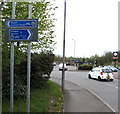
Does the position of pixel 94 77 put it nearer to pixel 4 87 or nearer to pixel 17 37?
pixel 4 87

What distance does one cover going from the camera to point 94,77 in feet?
61.0

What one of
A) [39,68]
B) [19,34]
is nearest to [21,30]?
[19,34]

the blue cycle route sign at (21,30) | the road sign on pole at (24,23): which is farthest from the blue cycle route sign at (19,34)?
the road sign on pole at (24,23)

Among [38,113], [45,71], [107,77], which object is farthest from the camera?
[107,77]

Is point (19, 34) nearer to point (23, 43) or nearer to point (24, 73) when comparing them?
point (23, 43)

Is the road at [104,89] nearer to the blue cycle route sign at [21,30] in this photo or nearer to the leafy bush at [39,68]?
the leafy bush at [39,68]

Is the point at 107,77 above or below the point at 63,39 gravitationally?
below

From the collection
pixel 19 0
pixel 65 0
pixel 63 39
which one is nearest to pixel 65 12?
pixel 65 0

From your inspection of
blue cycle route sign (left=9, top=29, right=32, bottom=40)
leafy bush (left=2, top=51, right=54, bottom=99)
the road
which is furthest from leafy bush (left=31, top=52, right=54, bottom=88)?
blue cycle route sign (left=9, top=29, right=32, bottom=40)

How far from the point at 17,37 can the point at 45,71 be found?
6.04 m

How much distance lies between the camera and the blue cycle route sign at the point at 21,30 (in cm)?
449

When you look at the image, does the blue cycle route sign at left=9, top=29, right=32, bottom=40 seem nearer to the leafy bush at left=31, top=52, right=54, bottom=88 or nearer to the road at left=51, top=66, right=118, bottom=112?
the road at left=51, top=66, right=118, bottom=112

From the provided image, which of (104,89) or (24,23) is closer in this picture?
(24,23)

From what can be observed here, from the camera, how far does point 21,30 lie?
4.52 metres
